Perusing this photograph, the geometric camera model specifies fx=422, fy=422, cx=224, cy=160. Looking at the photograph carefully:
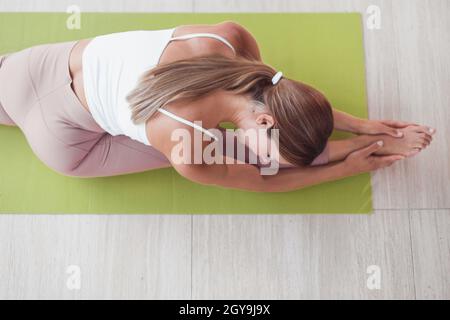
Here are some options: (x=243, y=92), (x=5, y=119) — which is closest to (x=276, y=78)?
(x=243, y=92)

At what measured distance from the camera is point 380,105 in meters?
1.30

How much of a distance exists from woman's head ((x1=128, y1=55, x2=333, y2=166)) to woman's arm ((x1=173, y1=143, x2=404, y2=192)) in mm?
246

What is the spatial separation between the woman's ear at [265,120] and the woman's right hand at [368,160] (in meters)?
0.43

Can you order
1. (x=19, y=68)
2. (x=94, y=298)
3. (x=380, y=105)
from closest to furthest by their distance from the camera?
(x=19, y=68), (x=94, y=298), (x=380, y=105)

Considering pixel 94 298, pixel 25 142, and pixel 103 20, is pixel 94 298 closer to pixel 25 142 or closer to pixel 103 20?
pixel 25 142

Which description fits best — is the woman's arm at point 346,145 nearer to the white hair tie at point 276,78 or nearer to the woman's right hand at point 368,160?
the woman's right hand at point 368,160

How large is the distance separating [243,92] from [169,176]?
1.51 ft

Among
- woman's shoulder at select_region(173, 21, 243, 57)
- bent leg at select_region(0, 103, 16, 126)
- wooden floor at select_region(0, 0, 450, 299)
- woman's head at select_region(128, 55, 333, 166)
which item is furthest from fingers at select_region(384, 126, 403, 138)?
bent leg at select_region(0, 103, 16, 126)

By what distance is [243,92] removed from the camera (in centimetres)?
85

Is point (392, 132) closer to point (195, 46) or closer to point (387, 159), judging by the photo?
point (387, 159)

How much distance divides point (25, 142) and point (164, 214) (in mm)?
457

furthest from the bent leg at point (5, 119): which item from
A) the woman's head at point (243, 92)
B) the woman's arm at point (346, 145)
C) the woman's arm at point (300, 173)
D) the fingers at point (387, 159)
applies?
the fingers at point (387, 159)
